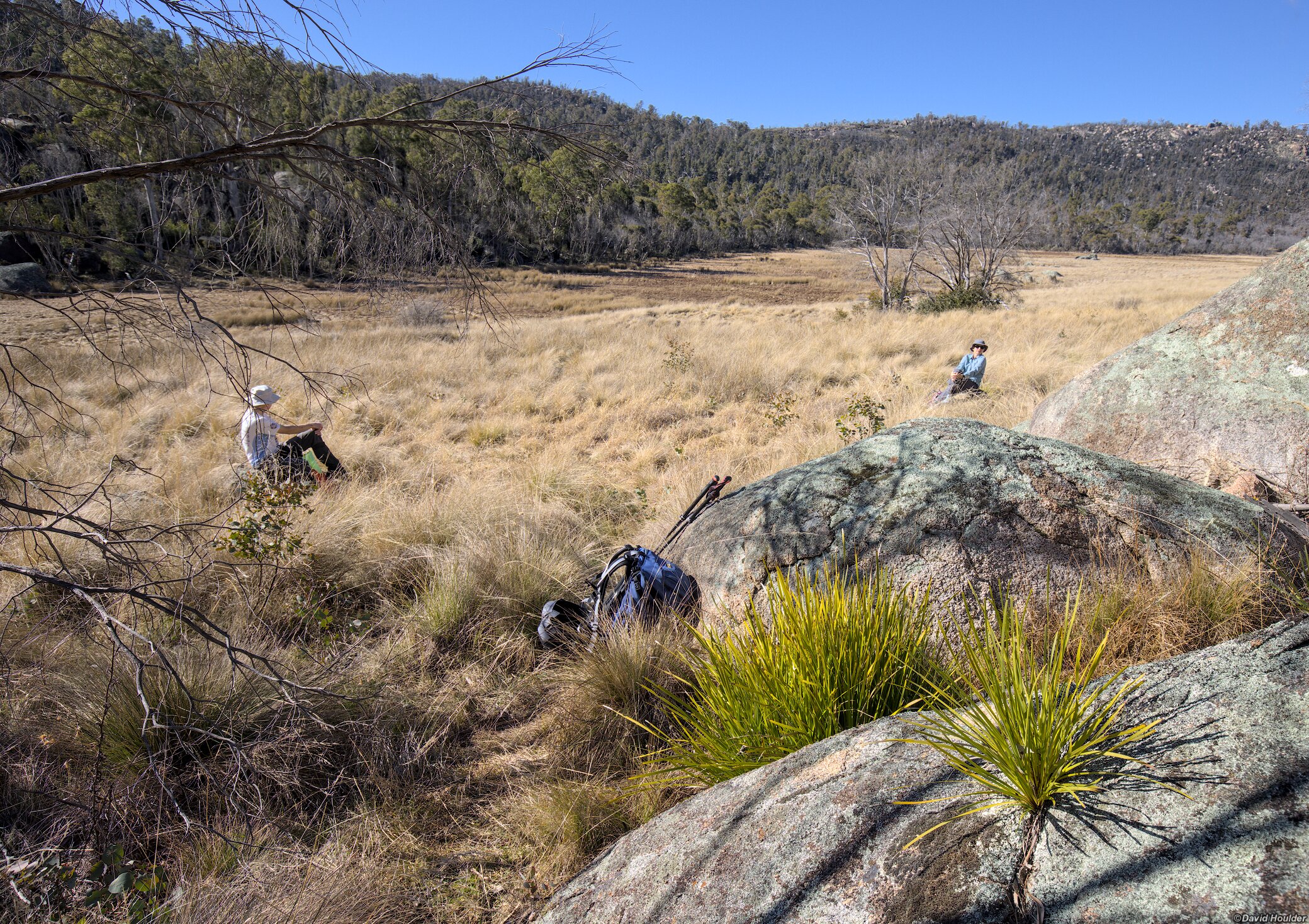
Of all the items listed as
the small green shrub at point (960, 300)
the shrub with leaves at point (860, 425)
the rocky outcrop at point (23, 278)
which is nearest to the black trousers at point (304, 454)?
the shrub with leaves at point (860, 425)

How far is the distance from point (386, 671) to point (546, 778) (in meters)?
1.07

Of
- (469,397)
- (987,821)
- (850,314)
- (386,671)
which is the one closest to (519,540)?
(386,671)

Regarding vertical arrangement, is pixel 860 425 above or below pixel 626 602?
above

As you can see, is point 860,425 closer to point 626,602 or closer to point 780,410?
point 780,410

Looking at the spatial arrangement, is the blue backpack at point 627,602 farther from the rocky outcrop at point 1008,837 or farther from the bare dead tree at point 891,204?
the bare dead tree at point 891,204

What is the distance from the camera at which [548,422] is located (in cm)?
954

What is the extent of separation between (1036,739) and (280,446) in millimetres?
6226

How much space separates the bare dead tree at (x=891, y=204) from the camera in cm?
2384

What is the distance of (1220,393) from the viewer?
13.5 feet

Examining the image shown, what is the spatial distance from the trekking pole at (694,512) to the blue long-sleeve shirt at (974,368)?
6.22 metres

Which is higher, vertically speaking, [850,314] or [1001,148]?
[1001,148]

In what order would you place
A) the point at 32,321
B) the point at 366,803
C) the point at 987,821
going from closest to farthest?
the point at 987,821 → the point at 366,803 → the point at 32,321

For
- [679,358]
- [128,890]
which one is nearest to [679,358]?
[679,358]

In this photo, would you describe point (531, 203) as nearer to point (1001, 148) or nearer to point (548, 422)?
point (548, 422)
